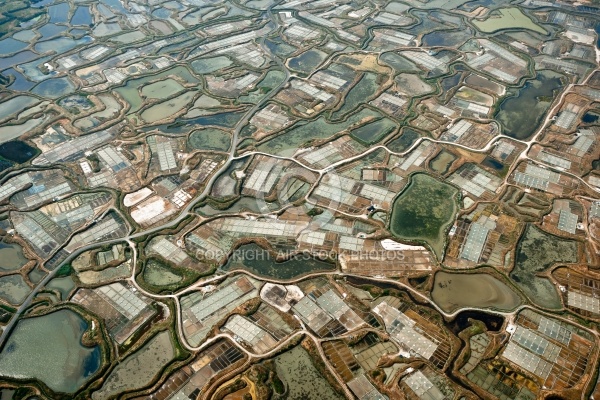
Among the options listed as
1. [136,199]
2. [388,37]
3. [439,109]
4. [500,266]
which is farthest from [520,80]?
[136,199]

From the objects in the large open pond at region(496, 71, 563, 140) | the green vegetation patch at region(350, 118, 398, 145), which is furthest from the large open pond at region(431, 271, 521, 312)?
the large open pond at region(496, 71, 563, 140)

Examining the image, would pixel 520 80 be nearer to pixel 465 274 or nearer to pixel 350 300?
pixel 465 274

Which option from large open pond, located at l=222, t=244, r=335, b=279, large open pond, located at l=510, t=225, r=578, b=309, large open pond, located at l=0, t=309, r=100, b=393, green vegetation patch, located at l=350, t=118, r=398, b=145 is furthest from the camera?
green vegetation patch, located at l=350, t=118, r=398, b=145

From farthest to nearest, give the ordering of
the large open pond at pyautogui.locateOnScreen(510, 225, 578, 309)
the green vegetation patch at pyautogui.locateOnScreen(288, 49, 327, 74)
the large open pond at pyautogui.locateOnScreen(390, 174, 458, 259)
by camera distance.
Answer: the green vegetation patch at pyautogui.locateOnScreen(288, 49, 327, 74)
the large open pond at pyautogui.locateOnScreen(390, 174, 458, 259)
the large open pond at pyautogui.locateOnScreen(510, 225, 578, 309)

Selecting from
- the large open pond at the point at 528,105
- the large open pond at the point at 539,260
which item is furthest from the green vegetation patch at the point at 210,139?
the large open pond at the point at 528,105

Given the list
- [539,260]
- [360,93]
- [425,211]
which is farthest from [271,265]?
[360,93]

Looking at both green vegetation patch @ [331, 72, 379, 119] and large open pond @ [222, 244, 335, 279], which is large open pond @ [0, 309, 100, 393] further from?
green vegetation patch @ [331, 72, 379, 119]
